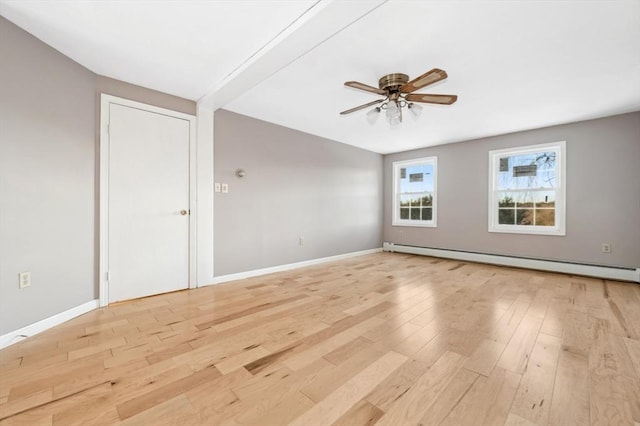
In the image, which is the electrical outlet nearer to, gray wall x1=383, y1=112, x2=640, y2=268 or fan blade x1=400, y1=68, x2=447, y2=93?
fan blade x1=400, y1=68, x2=447, y2=93

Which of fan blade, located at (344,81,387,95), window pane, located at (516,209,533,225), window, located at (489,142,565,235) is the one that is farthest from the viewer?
window pane, located at (516,209,533,225)

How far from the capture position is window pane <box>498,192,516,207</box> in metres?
4.62

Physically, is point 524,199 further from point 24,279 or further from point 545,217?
point 24,279

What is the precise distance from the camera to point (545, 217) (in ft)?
14.1

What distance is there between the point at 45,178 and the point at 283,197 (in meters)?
2.71

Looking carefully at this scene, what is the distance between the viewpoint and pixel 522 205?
452 centimetres

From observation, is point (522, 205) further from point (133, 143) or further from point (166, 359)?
point (133, 143)

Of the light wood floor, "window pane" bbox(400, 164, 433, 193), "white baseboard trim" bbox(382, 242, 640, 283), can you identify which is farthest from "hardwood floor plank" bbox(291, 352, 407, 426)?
"window pane" bbox(400, 164, 433, 193)

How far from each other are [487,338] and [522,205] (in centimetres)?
363

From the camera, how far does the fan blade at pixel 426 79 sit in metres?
1.98

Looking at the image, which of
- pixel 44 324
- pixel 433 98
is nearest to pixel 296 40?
pixel 433 98

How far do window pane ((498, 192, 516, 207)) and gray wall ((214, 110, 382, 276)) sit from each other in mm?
2507

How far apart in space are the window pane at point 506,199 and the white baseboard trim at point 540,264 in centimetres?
95

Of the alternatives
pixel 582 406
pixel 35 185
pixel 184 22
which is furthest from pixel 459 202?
pixel 35 185
